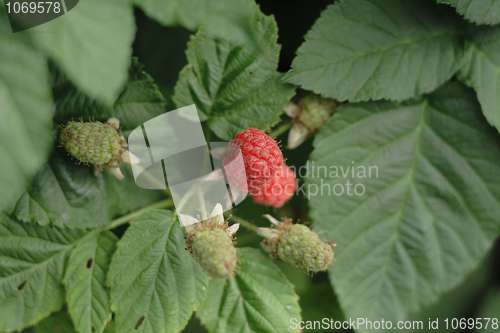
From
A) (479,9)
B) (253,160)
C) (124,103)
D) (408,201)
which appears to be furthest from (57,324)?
(479,9)

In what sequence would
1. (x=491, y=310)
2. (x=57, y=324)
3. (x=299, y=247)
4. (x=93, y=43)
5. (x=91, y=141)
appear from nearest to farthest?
(x=93, y=43) < (x=91, y=141) < (x=299, y=247) < (x=57, y=324) < (x=491, y=310)

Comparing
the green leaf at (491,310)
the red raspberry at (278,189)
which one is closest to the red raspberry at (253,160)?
the red raspberry at (278,189)

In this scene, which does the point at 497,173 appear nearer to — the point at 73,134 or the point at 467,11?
the point at 467,11

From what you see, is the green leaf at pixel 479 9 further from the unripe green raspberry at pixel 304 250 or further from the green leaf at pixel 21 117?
the green leaf at pixel 21 117

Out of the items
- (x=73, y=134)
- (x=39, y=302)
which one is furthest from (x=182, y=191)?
(x=39, y=302)

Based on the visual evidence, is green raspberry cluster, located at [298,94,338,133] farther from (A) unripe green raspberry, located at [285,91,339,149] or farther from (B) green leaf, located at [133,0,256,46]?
(B) green leaf, located at [133,0,256,46]

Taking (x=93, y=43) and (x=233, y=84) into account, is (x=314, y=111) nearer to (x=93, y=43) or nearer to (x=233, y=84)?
(x=233, y=84)
